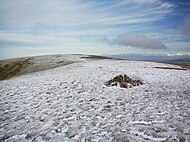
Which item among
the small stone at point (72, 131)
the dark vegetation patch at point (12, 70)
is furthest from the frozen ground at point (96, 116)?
the dark vegetation patch at point (12, 70)

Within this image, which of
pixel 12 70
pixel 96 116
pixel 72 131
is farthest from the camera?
pixel 12 70

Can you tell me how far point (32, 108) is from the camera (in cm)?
980

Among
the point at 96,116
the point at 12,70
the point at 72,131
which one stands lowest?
the point at 72,131

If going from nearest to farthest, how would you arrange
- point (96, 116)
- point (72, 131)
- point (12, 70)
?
point (72, 131), point (96, 116), point (12, 70)

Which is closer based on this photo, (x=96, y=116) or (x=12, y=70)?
(x=96, y=116)

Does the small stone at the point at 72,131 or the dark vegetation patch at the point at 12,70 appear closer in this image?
the small stone at the point at 72,131

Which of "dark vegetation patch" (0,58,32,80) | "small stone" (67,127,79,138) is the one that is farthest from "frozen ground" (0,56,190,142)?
"dark vegetation patch" (0,58,32,80)

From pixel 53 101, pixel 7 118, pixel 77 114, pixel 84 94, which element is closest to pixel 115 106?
pixel 77 114

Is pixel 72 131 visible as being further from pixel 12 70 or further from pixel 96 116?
pixel 12 70

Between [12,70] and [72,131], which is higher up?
Answer: [12,70]

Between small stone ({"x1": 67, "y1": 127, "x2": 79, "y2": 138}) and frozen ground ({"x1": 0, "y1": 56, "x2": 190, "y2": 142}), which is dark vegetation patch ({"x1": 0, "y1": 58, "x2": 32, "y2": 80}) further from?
small stone ({"x1": 67, "y1": 127, "x2": 79, "y2": 138})

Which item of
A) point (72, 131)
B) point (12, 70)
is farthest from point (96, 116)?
point (12, 70)

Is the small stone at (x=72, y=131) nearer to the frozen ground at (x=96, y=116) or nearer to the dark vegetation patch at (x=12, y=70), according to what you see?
the frozen ground at (x=96, y=116)

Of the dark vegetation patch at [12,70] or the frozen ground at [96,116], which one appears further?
the dark vegetation patch at [12,70]
